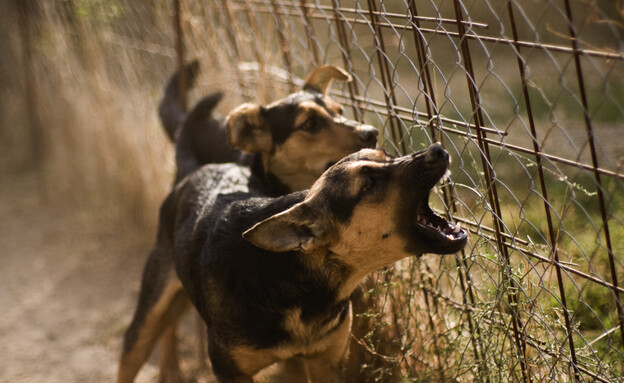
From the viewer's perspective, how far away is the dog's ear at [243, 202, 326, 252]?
9.34ft

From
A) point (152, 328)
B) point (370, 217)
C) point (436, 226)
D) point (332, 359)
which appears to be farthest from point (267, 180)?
point (436, 226)

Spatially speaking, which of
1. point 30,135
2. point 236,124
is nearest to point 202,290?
point 236,124

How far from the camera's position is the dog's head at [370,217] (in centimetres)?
284

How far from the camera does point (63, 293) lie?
21.2 feet

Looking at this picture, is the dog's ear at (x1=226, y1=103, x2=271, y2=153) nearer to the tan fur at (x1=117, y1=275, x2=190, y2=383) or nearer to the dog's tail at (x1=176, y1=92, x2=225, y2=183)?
the dog's tail at (x1=176, y1=92, x2=225, y2=183)

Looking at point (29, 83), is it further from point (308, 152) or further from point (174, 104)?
point (308, 152)

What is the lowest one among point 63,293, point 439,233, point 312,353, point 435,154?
point 63,293

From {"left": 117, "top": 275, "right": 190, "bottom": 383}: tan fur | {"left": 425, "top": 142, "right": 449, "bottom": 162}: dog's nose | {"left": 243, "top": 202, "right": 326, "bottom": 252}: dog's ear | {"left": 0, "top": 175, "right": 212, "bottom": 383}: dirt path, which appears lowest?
{"left": 0, "top": 175, "right": 212, "bottom": 383}: dirt path

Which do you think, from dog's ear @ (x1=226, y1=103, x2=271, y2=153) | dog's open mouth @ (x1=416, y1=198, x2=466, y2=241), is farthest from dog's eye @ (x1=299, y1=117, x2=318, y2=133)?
dog's open mouth @ (x1=416, y1=198, x2=466, y2=241)

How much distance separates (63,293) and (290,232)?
167 inches

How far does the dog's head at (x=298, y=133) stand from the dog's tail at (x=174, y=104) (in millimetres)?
1171

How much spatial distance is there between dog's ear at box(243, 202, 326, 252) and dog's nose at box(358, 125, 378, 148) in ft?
3.32

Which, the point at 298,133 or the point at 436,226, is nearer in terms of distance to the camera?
the point at 436,226

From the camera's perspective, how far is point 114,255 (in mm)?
7043
